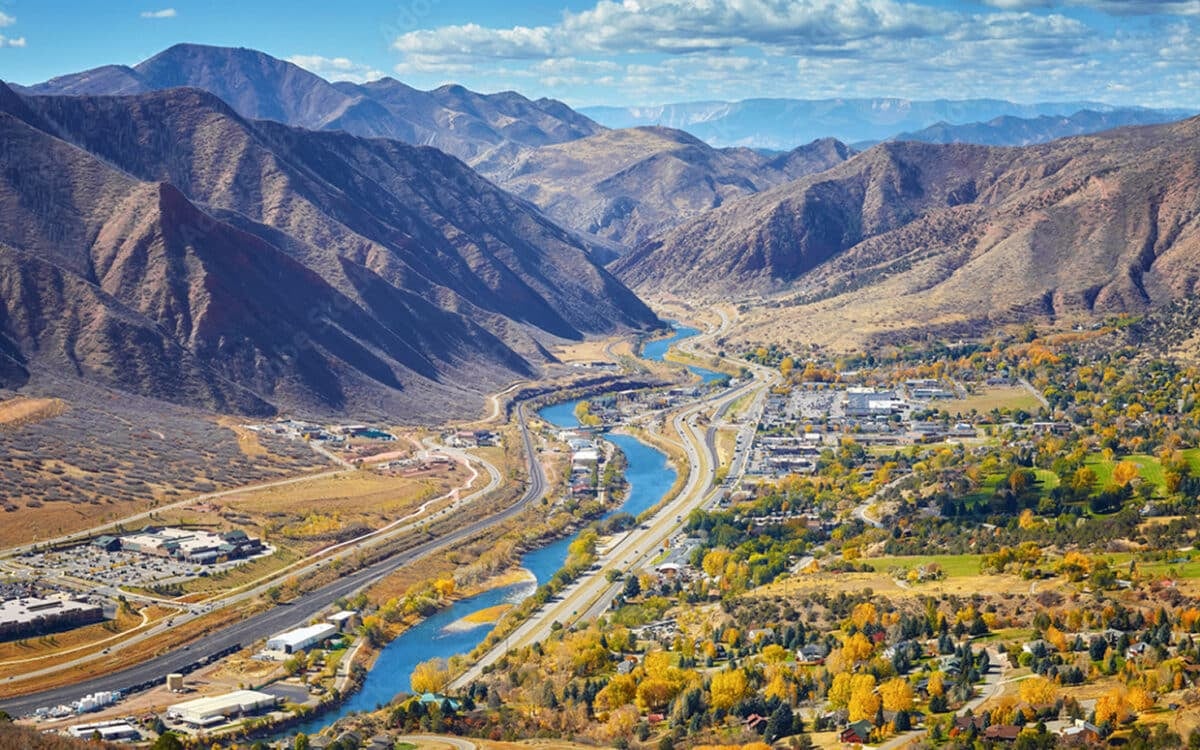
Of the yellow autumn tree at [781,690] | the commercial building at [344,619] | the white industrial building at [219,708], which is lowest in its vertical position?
the commercial building at [344,619]

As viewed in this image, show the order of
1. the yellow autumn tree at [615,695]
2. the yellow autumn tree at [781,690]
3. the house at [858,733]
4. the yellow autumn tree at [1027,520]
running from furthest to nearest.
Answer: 1. the yellow autumn tree at [1027,520]
2. the yellow autumn tree at [615,695]
3. the yellow autumn tree at [781,690]
4. the house at [858,733]

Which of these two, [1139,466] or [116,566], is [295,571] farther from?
[1139,466]

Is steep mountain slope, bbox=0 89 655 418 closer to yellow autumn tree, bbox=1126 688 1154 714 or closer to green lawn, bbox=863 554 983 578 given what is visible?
green lawn, bbox=863 554 983 578

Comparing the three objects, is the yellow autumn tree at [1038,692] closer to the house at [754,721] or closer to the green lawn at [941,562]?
the house at [754,721]

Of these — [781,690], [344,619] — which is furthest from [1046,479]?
[344,619]

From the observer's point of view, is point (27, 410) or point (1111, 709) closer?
point (1111, 709)

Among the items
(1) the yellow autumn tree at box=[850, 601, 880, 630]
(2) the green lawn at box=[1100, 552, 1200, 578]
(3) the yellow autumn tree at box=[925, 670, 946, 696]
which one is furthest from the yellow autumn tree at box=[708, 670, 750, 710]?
(2) the green lawn at box=[1100, 552, 1200, 578]

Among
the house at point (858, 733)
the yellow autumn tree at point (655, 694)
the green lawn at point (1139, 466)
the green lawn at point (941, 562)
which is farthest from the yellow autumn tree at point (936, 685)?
the green lawn at point (1139, 466)
